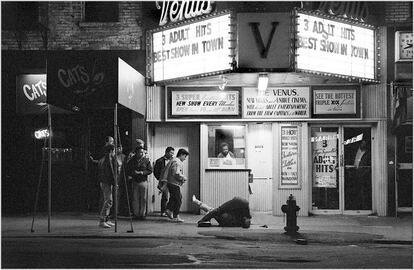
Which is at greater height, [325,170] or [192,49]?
[192,49]

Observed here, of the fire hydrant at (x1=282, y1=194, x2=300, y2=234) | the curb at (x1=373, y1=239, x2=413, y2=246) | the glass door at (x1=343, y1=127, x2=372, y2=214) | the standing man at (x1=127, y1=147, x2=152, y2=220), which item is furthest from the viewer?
the glass door at (x1=343, y1=127, x2=372, y2=214)

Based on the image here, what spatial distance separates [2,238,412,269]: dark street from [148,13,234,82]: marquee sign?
428cm

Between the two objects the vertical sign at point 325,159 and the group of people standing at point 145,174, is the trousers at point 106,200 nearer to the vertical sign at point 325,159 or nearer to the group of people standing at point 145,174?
the group of people standing at point 145,174

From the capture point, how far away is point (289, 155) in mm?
14969

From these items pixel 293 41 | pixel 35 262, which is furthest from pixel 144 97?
pixel 35 262

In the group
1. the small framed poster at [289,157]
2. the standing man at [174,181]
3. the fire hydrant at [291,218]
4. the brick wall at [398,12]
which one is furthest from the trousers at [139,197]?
the brick wall at [398,12]

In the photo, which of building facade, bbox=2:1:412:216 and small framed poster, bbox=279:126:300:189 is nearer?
building facade, bbox=2:1:412:216

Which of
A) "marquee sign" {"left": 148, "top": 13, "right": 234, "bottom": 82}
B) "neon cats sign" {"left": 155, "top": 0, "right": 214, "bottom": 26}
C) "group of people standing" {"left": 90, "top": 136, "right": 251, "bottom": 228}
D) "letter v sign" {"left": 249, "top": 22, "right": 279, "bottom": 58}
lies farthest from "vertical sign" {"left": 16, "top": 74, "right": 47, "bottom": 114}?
"letter v sign" {"left": 249, "top": 22, "right": 279, "bottom": 58}

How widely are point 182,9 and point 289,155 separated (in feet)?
16.2

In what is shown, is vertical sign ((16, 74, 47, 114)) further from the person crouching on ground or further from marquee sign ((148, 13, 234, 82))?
the person crouching on ground

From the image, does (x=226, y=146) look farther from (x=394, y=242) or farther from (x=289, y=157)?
(x=394, y=242)

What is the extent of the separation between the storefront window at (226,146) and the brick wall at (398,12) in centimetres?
502

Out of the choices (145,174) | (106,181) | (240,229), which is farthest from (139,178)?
(240,229)

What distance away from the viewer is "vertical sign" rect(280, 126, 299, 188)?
14930mm
